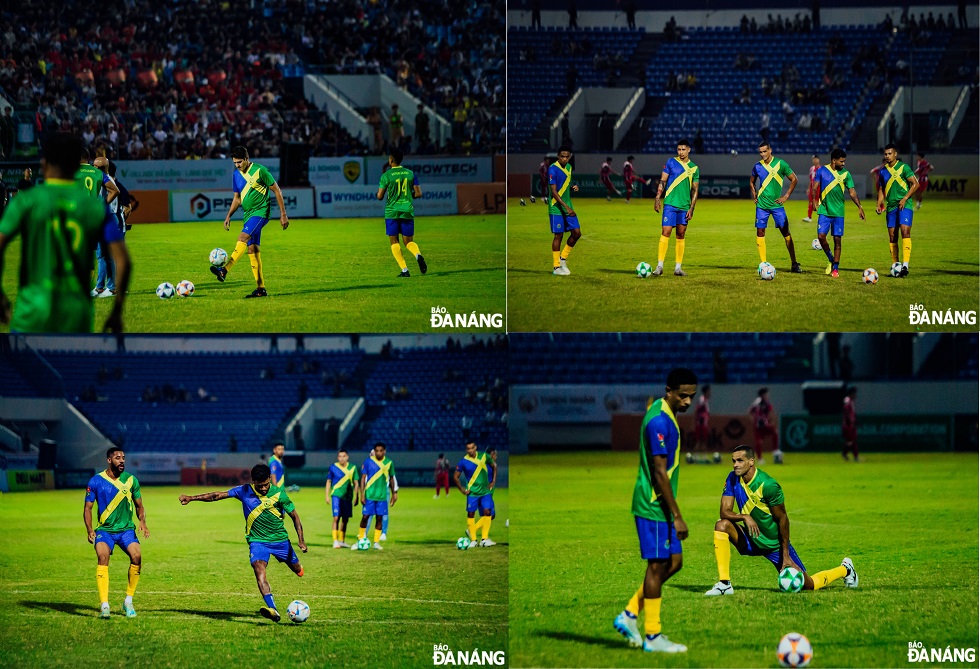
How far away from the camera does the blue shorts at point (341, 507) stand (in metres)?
13.9

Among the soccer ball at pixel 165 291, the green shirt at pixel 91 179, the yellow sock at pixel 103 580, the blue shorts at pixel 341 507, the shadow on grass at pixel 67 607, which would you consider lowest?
the shadow on grass at pixel 67 607

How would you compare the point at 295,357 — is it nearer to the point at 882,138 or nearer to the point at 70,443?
the point at 70,443

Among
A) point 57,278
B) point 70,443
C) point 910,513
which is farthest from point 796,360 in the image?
point 57,278

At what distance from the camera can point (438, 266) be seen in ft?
46.1

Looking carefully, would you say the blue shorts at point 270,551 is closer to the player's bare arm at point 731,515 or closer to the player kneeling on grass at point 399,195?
the player's bare arm at point 731,515

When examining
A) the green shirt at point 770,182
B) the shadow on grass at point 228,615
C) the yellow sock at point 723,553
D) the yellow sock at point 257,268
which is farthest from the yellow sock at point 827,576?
the yellow sock at point 257,268

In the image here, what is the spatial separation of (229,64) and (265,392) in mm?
7853

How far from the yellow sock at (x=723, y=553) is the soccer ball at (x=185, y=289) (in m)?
6.46

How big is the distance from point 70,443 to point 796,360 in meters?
15.3

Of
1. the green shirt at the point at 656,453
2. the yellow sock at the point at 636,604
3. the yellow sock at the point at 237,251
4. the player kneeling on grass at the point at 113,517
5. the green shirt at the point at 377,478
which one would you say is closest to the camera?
the green shirt at the point at 656,453

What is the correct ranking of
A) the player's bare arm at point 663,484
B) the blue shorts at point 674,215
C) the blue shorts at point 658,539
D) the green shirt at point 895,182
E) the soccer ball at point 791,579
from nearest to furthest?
the player's bare arm at point 663,484, the blue shorts at point 658,539, the soccer ball at point 791,579, the blue shorts at point 674,215, the green shirt at point 895,182

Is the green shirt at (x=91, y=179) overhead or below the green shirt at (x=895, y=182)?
below

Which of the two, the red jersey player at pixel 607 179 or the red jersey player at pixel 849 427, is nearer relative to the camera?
the red jersey player at pixel 849 427

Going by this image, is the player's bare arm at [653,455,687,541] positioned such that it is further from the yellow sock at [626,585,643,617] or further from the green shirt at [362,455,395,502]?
the green shirt at [362,455,395,502]
